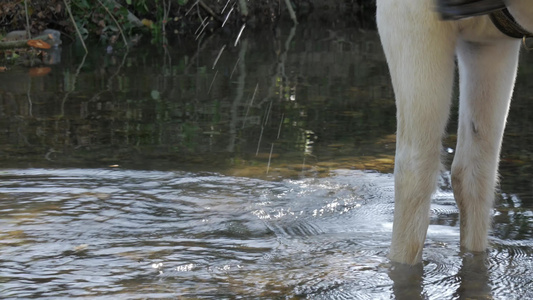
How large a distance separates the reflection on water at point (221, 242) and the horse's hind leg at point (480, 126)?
22cm

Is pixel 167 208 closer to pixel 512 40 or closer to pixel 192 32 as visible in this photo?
pixel 512 40

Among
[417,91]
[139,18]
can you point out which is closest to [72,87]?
[417,91]

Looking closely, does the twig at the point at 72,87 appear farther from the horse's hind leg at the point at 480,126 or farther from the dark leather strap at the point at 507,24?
the dark leather strap at the point at 507,24

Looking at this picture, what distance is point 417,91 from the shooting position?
10.5 ft

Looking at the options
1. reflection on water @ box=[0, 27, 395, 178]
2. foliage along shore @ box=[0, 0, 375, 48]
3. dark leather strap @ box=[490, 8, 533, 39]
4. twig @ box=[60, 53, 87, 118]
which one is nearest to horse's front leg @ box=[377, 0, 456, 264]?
dark leather strap @ box=[490, 8, 533, 39]

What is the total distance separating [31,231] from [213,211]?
3.34 ft

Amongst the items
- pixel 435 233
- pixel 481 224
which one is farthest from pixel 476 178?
pixel 435 233

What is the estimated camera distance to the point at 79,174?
5348 millimetres

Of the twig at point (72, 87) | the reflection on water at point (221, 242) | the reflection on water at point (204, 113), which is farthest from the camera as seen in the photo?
the twig at point (72, 87)

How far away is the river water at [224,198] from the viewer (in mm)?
3562

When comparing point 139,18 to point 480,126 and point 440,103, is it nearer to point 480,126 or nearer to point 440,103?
point 480,126

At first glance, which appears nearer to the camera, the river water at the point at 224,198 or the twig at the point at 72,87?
the river water at the point at 224,198

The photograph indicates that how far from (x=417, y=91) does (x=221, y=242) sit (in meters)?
1.40

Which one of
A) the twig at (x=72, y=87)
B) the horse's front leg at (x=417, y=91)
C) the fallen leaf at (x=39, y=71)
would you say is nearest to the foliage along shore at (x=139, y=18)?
the twig at (x=72, y=87)
